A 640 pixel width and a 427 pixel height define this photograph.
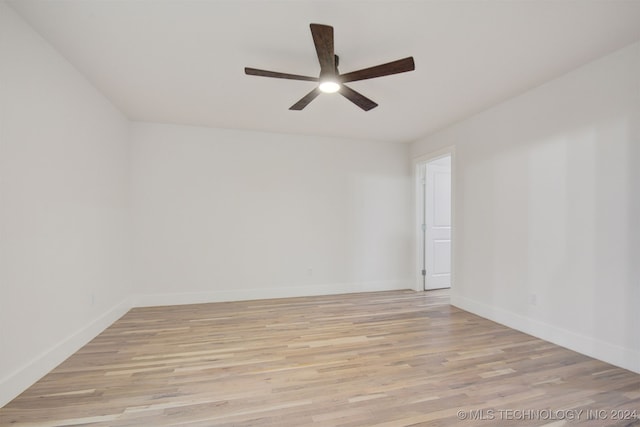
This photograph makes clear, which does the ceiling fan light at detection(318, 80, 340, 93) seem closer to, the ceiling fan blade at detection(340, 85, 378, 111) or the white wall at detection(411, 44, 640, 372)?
the ceiling fan blade at detection(340, 85, 378, 111)

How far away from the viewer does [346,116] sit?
11.7ft

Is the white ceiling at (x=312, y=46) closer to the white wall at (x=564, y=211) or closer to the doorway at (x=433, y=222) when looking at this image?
the white wall at (x=564, y=211)

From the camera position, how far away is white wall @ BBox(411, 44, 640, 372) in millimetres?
2186

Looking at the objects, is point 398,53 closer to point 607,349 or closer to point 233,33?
point 233,33

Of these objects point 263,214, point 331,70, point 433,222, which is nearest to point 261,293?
point 263,214

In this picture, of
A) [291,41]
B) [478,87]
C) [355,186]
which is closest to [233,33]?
[291,41]

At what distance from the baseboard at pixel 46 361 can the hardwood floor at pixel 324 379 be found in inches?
2.5

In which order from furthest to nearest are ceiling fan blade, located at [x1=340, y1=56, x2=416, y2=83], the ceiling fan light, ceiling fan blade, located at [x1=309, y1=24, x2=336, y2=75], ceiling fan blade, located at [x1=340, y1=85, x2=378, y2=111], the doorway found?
the doorway < ceiling fan blade, located at [x1=340, y1=85, x2=378, y2=111] < the ceiling fan light < ceiling fan blade, located at [x1=340, y1=56, x2=416, y2=83] < ceiling fan blade, located at [x1=309, y1=24, x2=336, y2=75]

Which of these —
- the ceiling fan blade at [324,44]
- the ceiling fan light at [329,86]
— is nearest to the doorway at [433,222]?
the ceiling fan light at [329,86]

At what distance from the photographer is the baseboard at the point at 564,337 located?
2170 mm

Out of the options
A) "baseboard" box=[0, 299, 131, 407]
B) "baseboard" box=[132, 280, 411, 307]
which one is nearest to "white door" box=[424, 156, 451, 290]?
"baseboard" box=[132, 280, 411, 307]

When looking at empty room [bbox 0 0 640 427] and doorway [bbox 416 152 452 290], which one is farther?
doorway [bbox 416 152 452 290]

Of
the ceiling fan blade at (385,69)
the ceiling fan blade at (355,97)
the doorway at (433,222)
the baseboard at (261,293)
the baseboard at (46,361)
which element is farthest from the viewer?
the doorway at (433,222)

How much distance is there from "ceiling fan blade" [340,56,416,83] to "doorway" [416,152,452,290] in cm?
288
